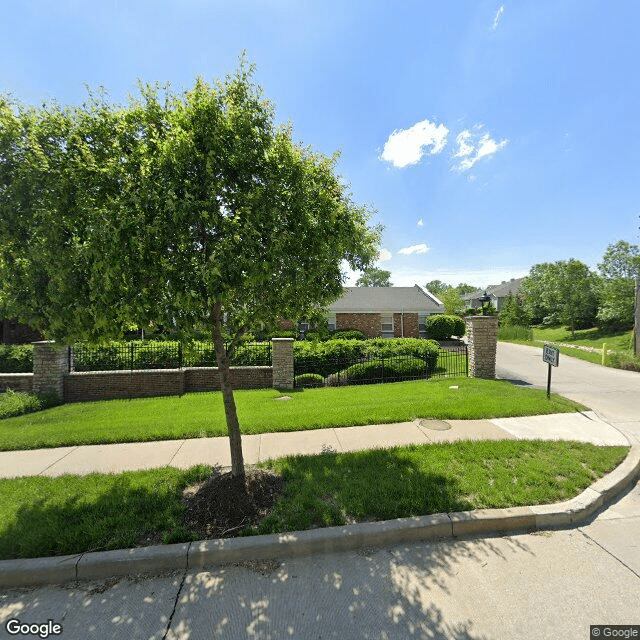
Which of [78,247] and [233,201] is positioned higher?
[233,201]

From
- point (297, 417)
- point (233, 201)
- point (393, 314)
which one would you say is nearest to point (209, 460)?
point (297, 417)

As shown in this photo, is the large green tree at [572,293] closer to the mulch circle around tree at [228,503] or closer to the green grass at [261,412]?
the green grass at [261,412]

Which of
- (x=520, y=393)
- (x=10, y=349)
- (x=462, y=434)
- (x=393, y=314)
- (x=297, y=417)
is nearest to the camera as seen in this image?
(x=462, y=434)

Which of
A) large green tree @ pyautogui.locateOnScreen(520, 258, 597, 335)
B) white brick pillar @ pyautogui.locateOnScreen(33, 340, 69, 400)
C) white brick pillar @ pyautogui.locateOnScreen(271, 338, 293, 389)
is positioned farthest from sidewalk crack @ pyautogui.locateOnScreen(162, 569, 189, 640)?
large green tree @ pyautogui.locateOnScreen(520, 258, 597, 335)

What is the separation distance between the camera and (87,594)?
9.07ft

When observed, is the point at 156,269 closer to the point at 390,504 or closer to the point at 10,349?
the point at 390,504

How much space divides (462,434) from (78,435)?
708cm

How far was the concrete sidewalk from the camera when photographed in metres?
5.04

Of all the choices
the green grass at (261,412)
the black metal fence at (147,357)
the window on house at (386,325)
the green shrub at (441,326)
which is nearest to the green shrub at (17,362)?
the black metal fence at (147,357)

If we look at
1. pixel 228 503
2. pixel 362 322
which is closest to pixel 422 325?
pixel 362 322

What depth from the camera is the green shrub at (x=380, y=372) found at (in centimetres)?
1144

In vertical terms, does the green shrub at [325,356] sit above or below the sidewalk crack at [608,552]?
above

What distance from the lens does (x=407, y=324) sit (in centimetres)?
2631

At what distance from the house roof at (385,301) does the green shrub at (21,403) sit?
Answer: 1825 centimetres
